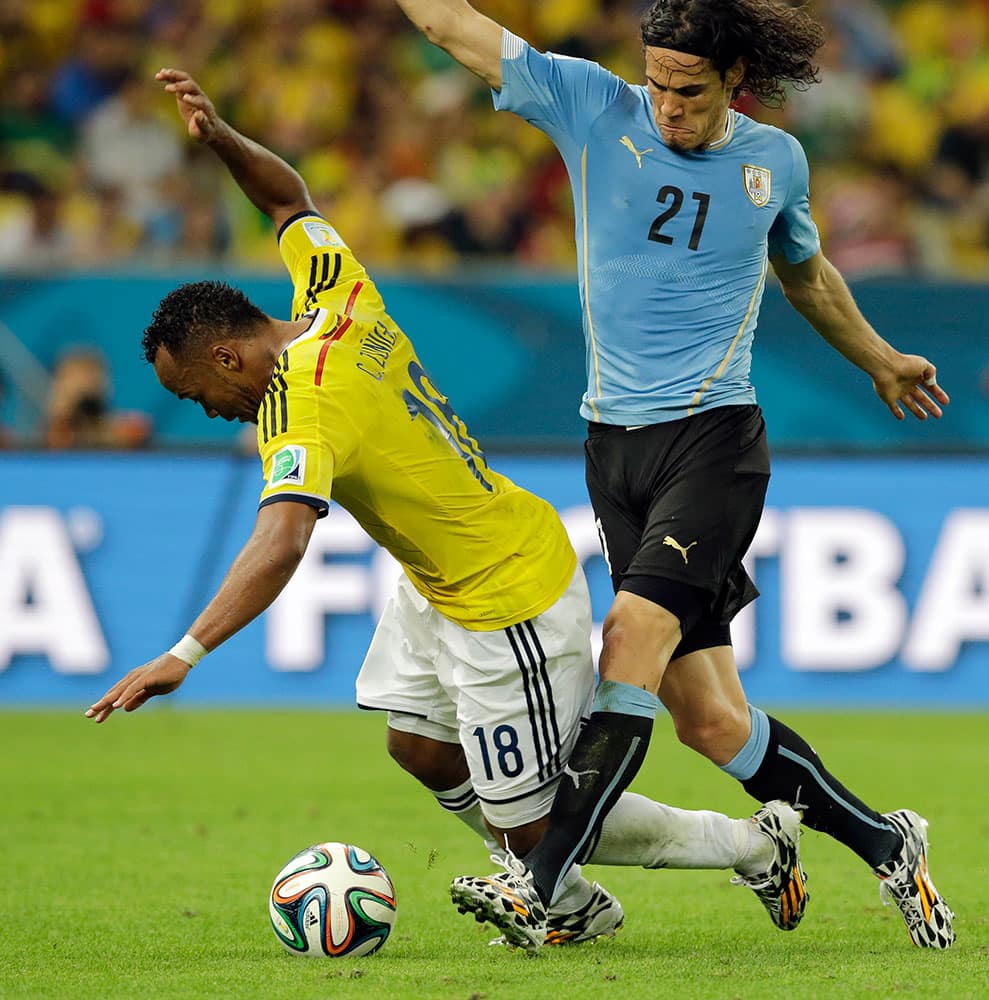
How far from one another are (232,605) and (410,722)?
1.03m

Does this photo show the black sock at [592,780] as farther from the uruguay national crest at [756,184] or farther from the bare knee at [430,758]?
the uruguay national crest at [756,184]

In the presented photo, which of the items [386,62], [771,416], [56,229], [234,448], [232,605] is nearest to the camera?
[232,605]

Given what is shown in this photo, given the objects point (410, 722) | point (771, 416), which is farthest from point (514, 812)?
point (771, 416)

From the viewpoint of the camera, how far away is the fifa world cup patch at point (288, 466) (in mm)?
4566

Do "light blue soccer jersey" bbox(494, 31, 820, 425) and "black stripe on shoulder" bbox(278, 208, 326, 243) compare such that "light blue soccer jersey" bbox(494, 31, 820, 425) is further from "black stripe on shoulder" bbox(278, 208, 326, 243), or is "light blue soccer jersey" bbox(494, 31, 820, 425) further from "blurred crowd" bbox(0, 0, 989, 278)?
"blurred crowd" bbox(0, 0, 989, 278)

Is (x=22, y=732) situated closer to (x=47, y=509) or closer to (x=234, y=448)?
(x=47, y=509)

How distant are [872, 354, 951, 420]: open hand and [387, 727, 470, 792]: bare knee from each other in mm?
1759

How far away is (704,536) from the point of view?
5031 millimetres

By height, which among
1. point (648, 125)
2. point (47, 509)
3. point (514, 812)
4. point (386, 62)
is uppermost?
point (648, 125)

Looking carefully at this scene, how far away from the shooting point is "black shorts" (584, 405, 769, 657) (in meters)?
5.00

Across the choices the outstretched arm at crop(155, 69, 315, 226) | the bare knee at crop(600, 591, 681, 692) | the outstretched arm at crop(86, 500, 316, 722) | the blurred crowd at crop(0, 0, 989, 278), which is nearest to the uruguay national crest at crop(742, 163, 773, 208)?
the bare knee at crop(600, 591, 681, 692)

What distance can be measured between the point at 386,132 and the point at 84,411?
4.39 m

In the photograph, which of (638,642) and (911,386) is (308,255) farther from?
(911,386)

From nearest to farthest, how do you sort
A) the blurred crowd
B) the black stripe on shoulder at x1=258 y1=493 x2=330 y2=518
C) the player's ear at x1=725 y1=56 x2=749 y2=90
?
the black stripe on shoulder at x1=258 y1=493 x2=330 y2=518, the player's ear at x1=725 y1=56 x2=749 y2=90, the blurred crowd
